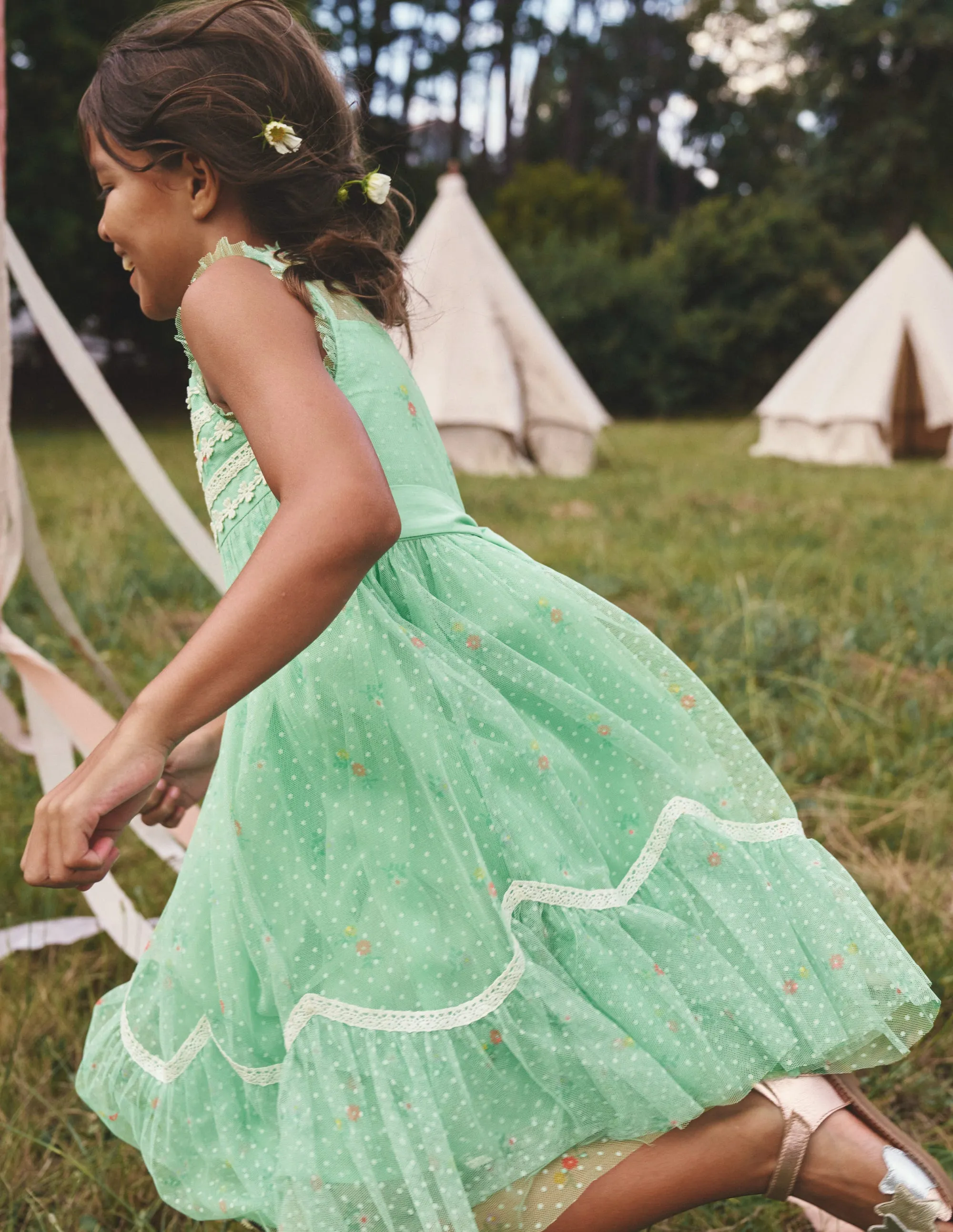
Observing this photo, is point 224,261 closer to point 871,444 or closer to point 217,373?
point 217,373

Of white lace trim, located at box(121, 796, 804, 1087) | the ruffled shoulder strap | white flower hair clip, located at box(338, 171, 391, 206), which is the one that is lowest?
white lace trim, located at box(121, 796, 804, 1087)

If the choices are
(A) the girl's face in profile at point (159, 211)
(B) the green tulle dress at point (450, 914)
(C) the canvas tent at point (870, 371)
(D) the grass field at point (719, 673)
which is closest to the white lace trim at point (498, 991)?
(B) the green tulle dress at point (450, 914)

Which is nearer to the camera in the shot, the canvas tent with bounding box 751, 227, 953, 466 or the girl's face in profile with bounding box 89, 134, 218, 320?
the girl's face in profile with bounding box 89, 134, 218, 320

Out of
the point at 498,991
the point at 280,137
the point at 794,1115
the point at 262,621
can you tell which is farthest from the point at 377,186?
the point at 794,1115

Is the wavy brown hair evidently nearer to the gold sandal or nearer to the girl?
the girl

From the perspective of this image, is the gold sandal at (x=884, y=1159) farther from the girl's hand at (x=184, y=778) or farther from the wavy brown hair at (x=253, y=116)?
the wavy brown hair at (x=253, y=116)

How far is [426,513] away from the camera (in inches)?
43.3

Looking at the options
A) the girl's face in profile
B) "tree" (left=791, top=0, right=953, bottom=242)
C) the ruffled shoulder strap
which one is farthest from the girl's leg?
"tree" (left=791, top=0, right=953, bottom=242)

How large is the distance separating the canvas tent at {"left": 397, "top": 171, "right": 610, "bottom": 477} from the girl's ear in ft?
23.2

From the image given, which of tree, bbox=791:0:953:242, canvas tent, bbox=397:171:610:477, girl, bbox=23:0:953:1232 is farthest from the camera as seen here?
tree, bbox=791:0:953:242

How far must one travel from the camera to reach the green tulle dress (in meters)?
0.98

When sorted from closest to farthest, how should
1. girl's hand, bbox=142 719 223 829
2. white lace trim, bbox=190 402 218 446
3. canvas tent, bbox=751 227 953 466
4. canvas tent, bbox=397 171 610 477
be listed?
white lace trim, bbox=190 402 218 446 < girl's hand, bbox=142 719 223 829 < canvas tent, bbox=397 171 610 477 < canvas tent, bbox=751 227 953 466

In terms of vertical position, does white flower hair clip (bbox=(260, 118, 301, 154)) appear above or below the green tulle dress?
above

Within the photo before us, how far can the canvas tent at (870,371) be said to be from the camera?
9.97 m
